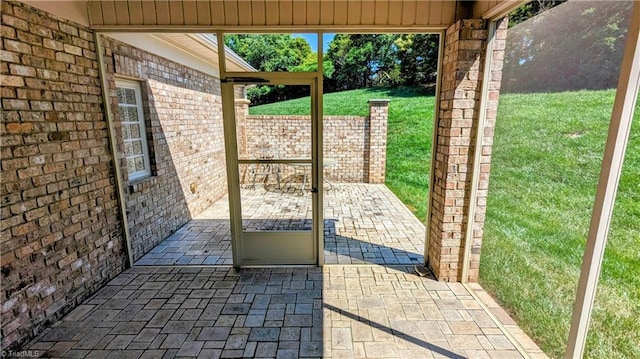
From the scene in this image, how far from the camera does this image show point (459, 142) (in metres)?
2.80

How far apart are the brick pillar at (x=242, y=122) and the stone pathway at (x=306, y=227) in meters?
0.49

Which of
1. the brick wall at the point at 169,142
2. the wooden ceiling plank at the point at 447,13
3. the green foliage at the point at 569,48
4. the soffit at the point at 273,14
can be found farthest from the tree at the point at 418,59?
Answer: the soffit at the point at 273,14

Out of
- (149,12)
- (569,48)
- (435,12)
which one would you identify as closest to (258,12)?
(149,12)

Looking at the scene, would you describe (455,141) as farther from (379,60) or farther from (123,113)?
(379,60)

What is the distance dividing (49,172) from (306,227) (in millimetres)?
2379

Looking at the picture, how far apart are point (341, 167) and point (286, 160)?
Result: 4935 millimetres

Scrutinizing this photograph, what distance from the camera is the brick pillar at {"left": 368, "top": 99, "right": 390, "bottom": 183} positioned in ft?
25.6

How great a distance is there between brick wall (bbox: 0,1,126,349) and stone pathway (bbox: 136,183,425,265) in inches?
38.3

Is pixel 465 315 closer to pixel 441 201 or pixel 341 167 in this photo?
pixel 441 201

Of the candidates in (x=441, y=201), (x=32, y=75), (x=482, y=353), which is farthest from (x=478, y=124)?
(x=32, y=75)

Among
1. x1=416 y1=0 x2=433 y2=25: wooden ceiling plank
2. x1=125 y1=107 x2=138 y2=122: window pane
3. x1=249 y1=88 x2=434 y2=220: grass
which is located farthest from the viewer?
x1=125 y1=107 x2=138 y2=122: window pane

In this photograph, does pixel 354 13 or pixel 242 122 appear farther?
pixel 242 122

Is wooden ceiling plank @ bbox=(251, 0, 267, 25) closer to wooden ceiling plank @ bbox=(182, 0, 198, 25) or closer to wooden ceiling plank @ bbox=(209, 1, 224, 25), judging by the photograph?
wooden ceiling plank @ bbox=(209, 1, 224, 25)

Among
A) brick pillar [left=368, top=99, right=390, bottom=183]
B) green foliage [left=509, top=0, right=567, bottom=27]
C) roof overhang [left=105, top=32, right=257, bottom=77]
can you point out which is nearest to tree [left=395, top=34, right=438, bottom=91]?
brick pillar [left=368, top=99, right=390, bottom=183]
